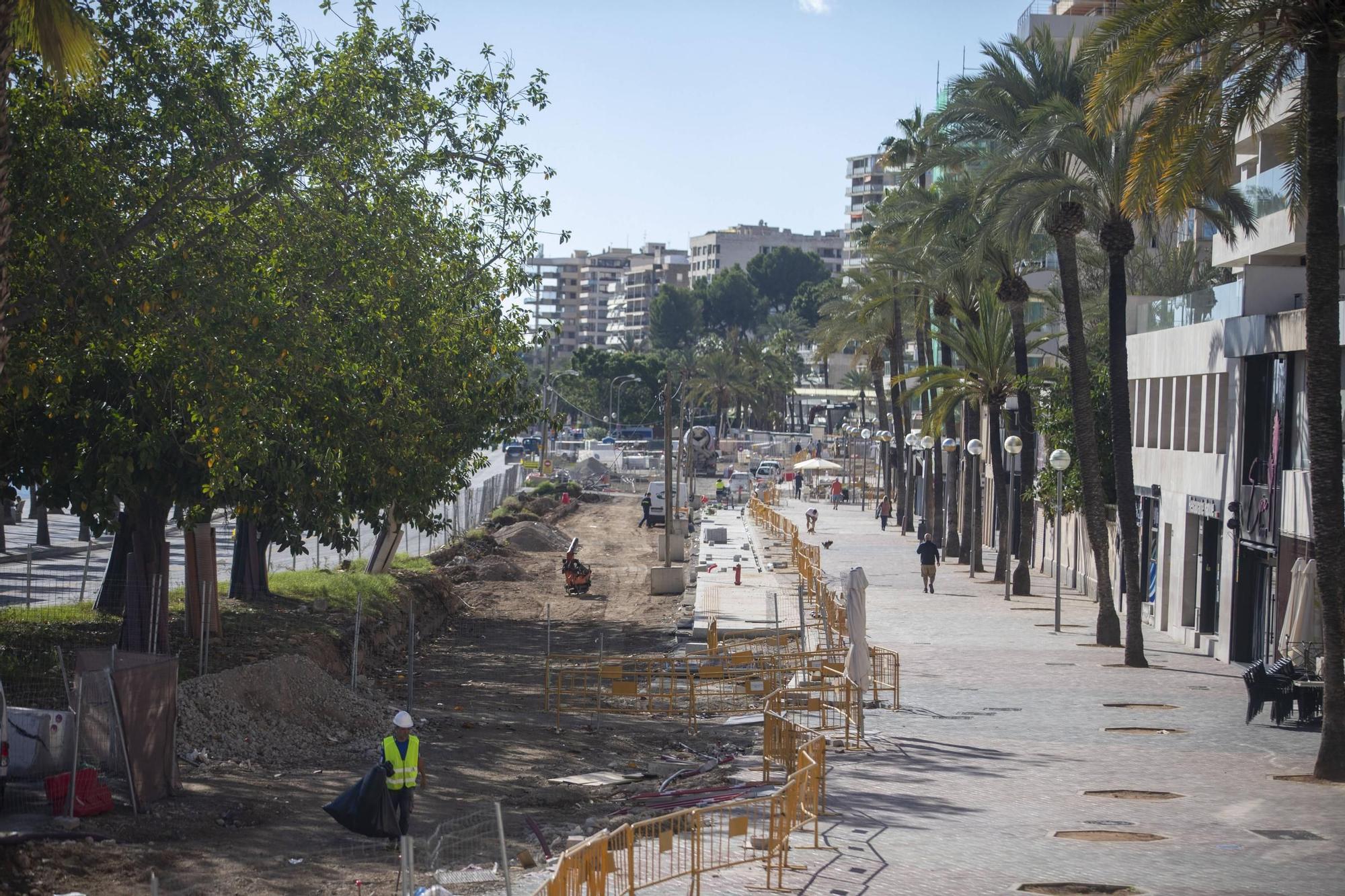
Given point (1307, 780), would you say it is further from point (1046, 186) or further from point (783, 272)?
point (783, 272)

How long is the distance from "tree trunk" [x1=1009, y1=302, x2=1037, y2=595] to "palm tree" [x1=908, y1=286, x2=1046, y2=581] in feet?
1.74

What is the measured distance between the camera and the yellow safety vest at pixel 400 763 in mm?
12734

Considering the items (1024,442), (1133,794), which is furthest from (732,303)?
(1133,794)

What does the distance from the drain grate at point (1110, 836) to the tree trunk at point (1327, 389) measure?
13.0 ft

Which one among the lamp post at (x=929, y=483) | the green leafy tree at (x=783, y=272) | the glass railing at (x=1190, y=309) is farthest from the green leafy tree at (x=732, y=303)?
the glass railing at (x=1190, y=309)

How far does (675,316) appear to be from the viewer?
189 metres

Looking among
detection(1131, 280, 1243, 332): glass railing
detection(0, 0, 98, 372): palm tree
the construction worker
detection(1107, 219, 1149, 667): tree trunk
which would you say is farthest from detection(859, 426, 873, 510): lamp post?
the construction worker

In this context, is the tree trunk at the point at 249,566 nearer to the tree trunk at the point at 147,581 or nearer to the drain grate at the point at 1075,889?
the tree trunk at the point at 147,581

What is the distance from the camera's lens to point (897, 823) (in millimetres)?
13938

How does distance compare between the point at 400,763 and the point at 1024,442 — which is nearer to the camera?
the point at 400,763

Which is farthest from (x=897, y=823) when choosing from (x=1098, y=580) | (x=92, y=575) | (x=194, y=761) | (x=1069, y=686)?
(x=92, y=575)

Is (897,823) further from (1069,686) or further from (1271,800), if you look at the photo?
(1069,686)

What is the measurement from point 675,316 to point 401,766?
177m

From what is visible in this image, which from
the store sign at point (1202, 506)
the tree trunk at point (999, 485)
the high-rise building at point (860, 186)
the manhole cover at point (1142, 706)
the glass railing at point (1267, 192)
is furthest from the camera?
the high-rise building at point (860, 186)
